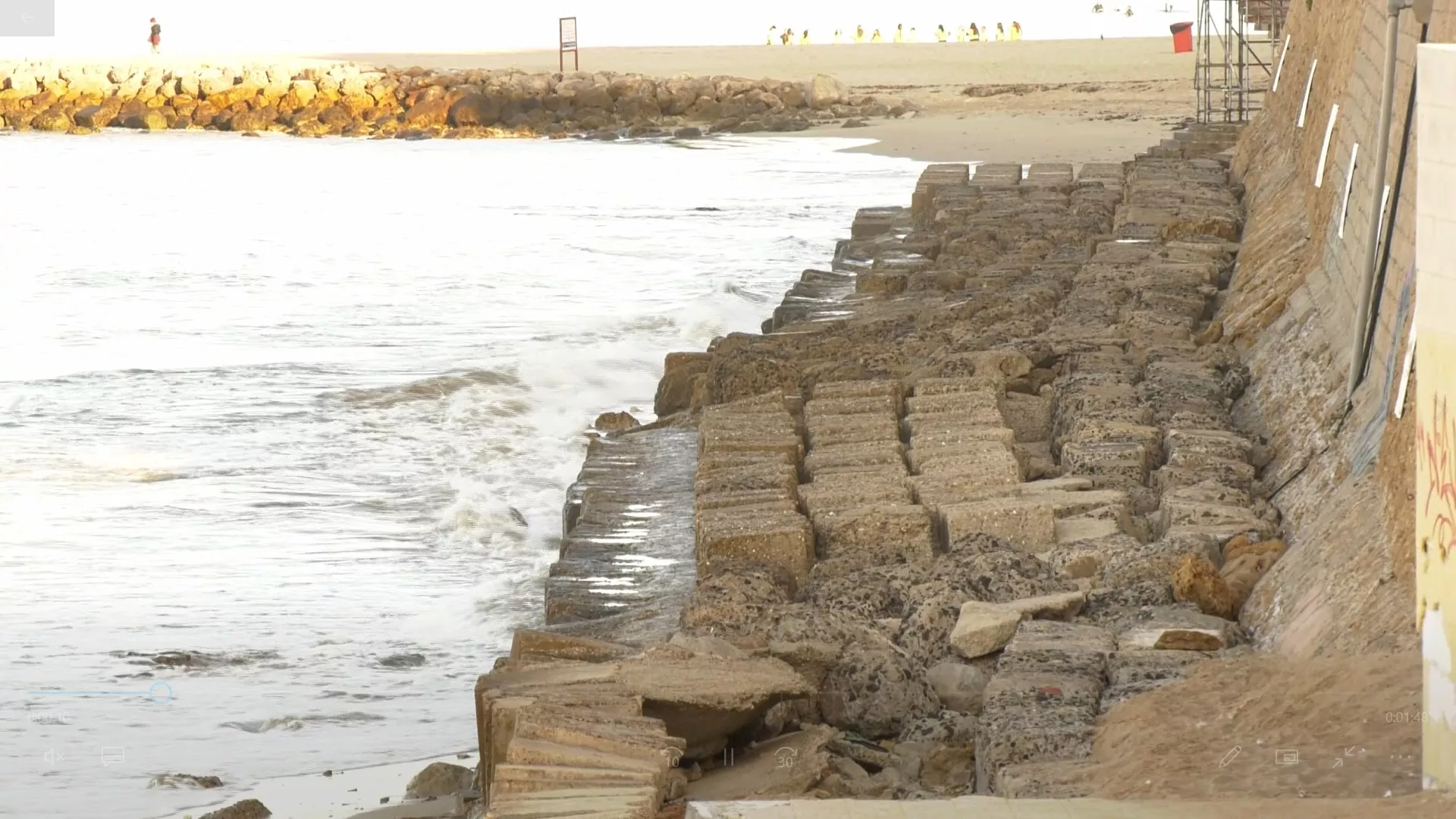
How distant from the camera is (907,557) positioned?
7.10 meters

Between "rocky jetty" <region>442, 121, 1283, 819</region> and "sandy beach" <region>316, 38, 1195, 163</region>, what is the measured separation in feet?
55.6

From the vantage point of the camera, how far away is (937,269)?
13.8 m

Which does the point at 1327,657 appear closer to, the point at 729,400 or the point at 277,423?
the point at 729,400

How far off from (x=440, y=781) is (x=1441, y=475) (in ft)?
11.8

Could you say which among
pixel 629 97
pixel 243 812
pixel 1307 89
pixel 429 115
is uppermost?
pixel 1307 89

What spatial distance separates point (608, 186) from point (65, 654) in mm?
23893

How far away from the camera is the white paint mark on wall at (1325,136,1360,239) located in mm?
8758

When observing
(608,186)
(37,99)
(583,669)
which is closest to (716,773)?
(583,669)

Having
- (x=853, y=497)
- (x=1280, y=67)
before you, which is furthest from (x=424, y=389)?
(x=853, y=497)

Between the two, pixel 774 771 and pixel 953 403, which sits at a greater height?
pixel 953 403

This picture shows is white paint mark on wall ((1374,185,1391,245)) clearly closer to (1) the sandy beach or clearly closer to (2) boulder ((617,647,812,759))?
(2) boulder ((617,647,812,759))

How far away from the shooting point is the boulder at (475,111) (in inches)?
1704

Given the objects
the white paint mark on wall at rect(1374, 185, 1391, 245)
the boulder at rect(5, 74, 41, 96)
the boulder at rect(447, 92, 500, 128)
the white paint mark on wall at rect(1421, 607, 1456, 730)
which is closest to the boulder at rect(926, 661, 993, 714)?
the white paint mark on wall at rect(1421, 607, 1456, 730)

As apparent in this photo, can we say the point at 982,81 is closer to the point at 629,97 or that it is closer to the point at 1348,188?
the point at 629,97
